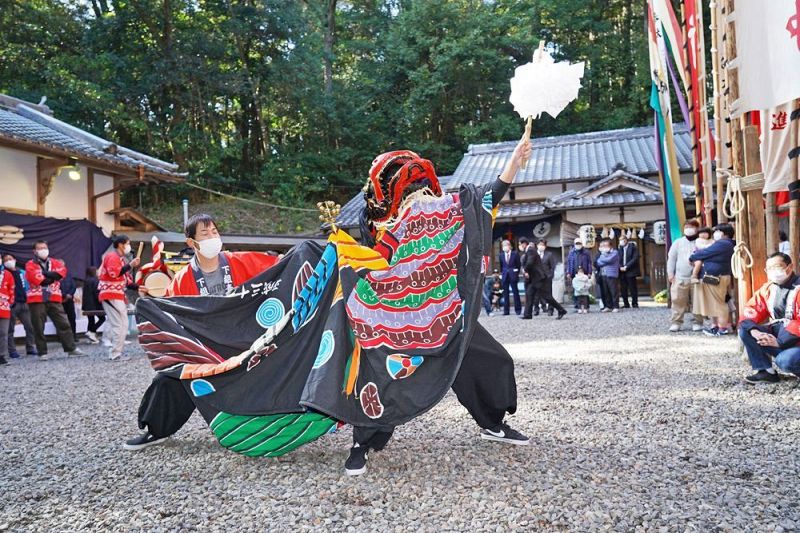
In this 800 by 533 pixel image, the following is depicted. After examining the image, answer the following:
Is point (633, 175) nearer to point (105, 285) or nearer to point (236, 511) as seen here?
point (105, 285)

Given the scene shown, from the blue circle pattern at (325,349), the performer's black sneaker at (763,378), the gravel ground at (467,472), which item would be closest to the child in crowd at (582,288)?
the gravel ground at (467,472)

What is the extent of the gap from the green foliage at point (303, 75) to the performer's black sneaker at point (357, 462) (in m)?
19.8

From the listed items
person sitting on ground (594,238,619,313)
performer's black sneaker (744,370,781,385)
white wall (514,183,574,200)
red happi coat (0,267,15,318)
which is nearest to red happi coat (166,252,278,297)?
performer's black sneaker (744,370,781,385)

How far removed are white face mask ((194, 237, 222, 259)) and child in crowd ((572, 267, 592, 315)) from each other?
1183cm

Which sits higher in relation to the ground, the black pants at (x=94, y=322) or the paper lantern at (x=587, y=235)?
the paper lantern at (x=587, y=235)

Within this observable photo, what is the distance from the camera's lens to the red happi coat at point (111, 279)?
352 inches

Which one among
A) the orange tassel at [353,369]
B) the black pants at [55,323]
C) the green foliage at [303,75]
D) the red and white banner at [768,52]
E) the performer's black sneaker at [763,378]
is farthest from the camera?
the green foliage at [303,75]

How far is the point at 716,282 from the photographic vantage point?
862 cm

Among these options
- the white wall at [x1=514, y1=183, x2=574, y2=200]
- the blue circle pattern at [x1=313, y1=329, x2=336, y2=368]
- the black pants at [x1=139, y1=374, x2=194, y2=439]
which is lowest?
the black pants at [x1=139, y1=374, x2=194, y2=439]

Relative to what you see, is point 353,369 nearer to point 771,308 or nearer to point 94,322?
point 771,308

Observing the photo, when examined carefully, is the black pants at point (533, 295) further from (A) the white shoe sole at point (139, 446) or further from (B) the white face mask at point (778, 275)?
(A) the white shoe sole at point (139, 446)

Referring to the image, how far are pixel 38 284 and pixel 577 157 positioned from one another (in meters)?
18.0

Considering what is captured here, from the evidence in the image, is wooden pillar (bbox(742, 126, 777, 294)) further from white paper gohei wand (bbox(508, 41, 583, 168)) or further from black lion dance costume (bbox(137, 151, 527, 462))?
black lion dance costume (bbox(137, 151, 527, 462))

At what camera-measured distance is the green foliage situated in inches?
837
